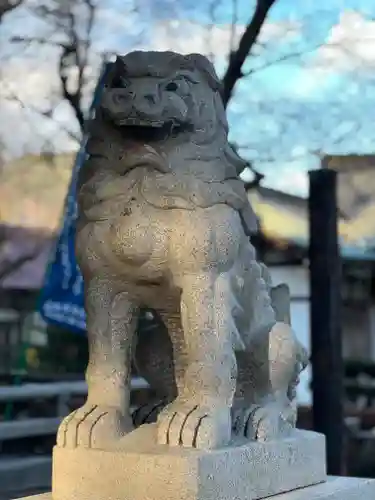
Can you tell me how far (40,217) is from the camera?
4.14 meters

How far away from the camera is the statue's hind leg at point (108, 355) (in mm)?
1435

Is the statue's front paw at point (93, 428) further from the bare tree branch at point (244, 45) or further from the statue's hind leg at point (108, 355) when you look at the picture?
the bare tree branch at point (244, 45)

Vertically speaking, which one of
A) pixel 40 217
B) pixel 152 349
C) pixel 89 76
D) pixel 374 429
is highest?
pixel 89 76

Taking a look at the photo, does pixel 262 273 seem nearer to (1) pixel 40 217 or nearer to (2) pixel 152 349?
(2) pixel 152 349

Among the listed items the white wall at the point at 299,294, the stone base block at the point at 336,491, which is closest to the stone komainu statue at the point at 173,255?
the stone base block at the point at 336,491

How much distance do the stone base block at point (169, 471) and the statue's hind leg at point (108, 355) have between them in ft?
0.16

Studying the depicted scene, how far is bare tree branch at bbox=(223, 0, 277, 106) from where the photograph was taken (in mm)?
3283

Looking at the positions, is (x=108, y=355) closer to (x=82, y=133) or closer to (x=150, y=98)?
(x=150, y=98)

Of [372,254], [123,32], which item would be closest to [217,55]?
[123,32]

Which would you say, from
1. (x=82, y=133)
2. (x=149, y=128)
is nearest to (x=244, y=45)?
(x=82, y=133)

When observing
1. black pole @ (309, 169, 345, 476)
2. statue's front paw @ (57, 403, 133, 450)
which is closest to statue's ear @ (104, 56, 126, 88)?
statue's front paw @ (57, 403, 133, 450)

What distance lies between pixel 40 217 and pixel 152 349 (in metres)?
2.63

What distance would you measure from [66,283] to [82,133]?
0.72 metres

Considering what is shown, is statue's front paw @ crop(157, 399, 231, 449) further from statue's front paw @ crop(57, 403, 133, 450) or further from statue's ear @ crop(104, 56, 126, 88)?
statue's ear @ crop(104, 56, 126, 88)
